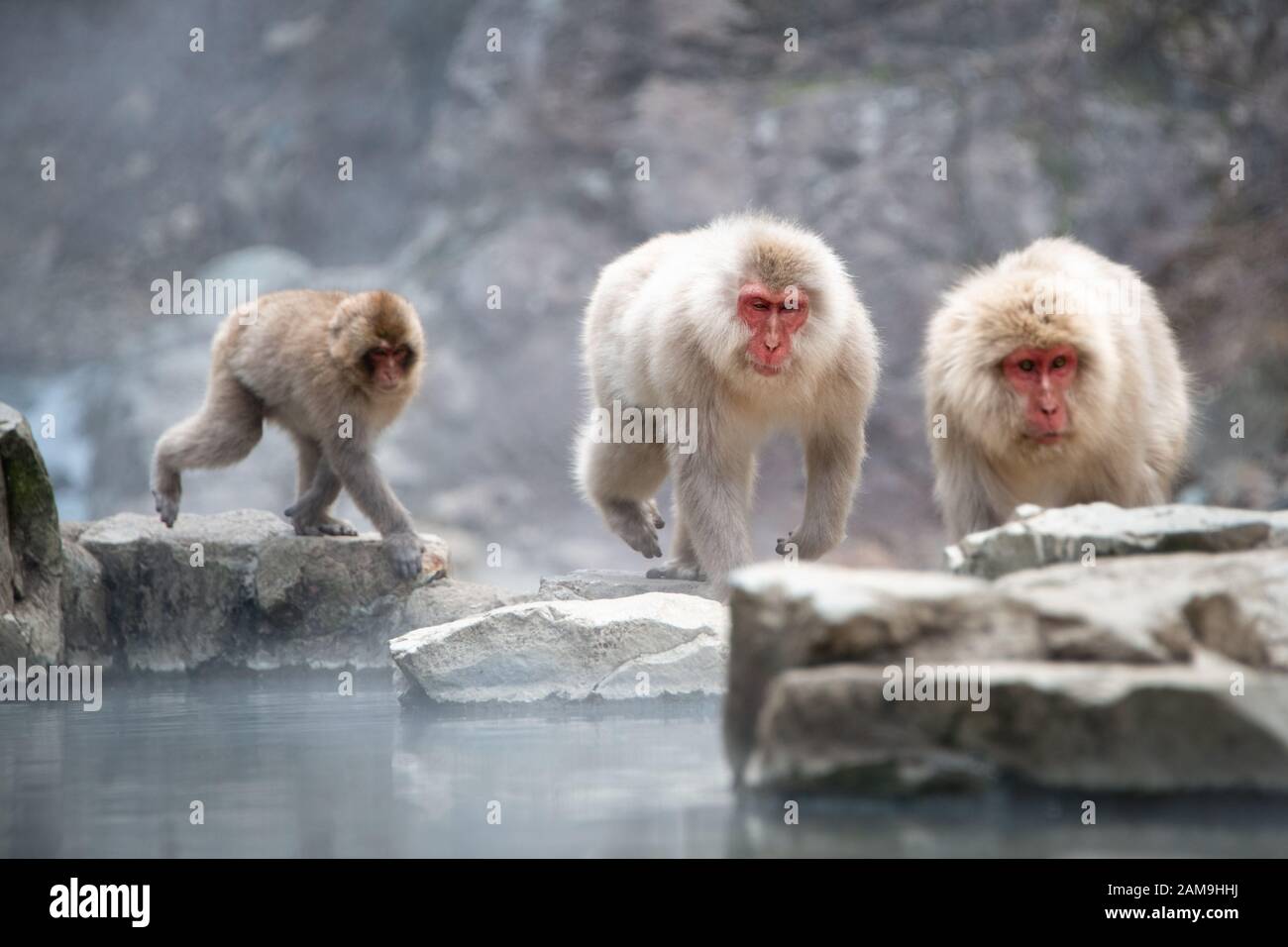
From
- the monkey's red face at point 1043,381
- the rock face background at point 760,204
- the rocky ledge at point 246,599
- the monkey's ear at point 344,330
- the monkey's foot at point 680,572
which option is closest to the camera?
the monkey's red face at point 1043,381

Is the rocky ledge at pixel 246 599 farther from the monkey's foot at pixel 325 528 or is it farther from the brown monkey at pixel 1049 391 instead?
the brown monkey at pixel 1049 391

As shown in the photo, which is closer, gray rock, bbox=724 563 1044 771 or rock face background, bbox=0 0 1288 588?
gray rock, bbox=724 563 1044 771

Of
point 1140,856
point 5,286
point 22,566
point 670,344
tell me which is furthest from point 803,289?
point 5,286

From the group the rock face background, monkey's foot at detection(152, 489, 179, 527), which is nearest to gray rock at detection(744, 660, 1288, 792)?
monkey's foot at detection(152, 489, 179, 527)

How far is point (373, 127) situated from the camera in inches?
660

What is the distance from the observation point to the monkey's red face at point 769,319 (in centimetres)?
486

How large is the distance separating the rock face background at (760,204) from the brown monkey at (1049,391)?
21.2 feet

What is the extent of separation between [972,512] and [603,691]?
1407 mm

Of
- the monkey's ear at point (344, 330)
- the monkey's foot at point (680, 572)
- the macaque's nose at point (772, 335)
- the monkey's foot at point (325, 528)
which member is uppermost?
the monkey's ear at point (344, 330)

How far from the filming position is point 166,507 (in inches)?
254

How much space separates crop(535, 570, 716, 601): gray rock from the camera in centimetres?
579

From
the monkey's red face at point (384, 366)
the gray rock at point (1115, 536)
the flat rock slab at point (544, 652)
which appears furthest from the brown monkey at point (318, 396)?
the gray rock at point (1115, 536)

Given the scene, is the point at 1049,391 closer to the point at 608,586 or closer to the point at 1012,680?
the point at 1012,680

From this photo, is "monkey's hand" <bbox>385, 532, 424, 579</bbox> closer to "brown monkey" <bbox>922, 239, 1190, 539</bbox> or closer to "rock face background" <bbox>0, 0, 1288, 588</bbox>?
"brown monkey" <bbox>922, 239, 1190, 539</bbox>
